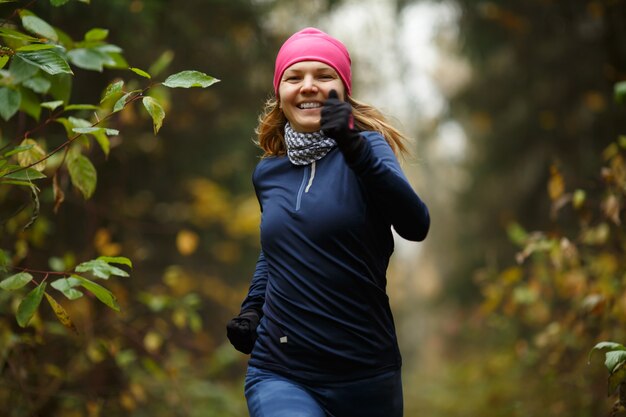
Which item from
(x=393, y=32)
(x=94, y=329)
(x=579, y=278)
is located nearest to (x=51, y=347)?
(x=94, y=329)

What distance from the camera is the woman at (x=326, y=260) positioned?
2.42 m

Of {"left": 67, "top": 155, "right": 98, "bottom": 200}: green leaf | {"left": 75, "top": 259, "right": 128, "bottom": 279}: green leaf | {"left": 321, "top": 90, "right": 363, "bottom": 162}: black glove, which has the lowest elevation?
{"left": 75, "top": 259, "right": 128, "bottom": 279}: green leaf

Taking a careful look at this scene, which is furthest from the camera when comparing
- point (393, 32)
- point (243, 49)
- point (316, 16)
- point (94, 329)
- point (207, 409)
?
point (393, 32)

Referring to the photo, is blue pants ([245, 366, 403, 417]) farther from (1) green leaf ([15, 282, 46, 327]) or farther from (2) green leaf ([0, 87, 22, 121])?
(2) green leaf ([0, 87, 22, 121])

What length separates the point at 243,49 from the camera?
28.3ft

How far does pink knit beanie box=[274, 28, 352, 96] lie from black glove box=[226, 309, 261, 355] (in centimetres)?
98

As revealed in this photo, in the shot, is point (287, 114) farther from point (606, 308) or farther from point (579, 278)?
point (579, 278)

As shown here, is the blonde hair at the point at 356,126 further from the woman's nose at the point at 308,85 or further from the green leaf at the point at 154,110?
the green leaf at the point at 154,110

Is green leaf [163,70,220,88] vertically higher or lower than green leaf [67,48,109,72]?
lower

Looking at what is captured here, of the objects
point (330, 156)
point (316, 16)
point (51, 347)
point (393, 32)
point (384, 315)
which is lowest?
point (384, 315)

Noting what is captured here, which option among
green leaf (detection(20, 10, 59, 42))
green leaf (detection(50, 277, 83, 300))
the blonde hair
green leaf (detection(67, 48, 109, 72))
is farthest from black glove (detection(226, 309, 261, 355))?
green leaf (detection(20, 10, 59, 42))

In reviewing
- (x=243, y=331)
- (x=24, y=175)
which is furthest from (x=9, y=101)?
(x=243, y=331)

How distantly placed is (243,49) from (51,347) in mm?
4595

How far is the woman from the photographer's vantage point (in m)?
2.42
